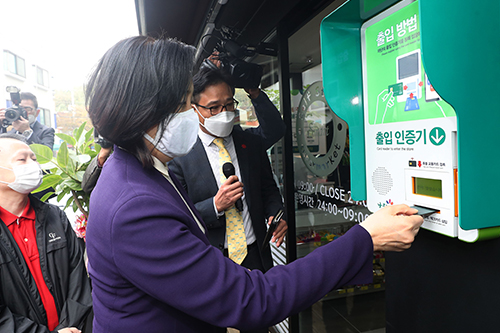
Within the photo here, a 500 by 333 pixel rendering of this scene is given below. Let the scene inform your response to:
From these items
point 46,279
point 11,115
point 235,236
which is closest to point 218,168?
point 235,236

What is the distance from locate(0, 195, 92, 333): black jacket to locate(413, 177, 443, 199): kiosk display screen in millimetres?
1600

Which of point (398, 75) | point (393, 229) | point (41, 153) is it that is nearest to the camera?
point (393, 229)

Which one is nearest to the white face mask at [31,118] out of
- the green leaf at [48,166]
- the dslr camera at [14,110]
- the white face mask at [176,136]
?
the dslr camera at [14,110]

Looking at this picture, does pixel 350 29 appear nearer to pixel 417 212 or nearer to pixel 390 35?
pixel 390 35

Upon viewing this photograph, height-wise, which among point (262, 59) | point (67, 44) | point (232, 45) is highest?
point (67, 44)

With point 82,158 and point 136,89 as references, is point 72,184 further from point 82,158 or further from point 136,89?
point 136,89

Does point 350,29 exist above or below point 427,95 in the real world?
above

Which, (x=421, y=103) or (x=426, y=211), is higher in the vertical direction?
(x=421, y=103)

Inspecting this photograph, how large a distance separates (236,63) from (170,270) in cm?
130

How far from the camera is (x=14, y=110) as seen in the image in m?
3.17

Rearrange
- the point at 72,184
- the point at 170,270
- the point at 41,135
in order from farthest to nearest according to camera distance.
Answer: the point at 41,135, the point at 72,184, the point at 170,270

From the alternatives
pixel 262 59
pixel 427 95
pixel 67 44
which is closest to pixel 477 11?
pixel 427 95

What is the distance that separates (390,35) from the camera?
3.19 feet

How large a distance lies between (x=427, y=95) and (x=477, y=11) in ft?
0.70
